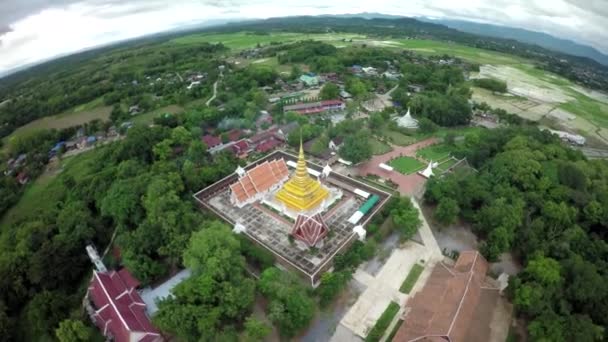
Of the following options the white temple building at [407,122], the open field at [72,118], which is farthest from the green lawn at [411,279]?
the open field at [72,118]

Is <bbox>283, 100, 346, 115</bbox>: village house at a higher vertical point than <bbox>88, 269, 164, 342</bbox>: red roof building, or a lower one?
higher

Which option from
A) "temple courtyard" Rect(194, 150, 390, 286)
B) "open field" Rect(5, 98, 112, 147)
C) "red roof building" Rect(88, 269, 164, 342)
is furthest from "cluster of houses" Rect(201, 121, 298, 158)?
"open field" Rect(5, 98, 112, 147)

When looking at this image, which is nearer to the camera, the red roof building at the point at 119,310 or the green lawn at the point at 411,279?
the red roof building at the point at 119,310

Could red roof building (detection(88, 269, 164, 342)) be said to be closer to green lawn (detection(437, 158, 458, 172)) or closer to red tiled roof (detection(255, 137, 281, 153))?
red tiled roof (detection(255, 137, 281, 153))

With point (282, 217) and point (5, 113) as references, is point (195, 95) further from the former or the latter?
point (282, 217)

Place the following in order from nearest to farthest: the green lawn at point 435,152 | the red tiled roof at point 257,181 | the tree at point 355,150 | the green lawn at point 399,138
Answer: the red tiled roof at point 257,181 < the tree at point 355,150 < the green lawn at point 435,152 < the green lawn at point 399,138

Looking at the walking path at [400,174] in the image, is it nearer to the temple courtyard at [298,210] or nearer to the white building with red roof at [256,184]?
the temple courtyard at [298,210]
